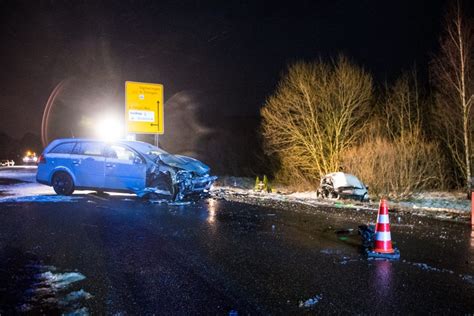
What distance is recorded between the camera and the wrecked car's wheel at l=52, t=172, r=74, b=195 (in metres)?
12.7

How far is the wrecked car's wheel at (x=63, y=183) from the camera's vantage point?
12.7 meters

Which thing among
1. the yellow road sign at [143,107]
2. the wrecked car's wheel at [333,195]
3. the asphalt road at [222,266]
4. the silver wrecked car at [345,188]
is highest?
the yellow road sign at [143,107]

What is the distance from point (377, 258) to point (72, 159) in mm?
9799

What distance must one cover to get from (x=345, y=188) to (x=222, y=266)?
9947 mm

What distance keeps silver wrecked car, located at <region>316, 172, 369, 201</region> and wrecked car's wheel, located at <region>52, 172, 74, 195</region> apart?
904 cm

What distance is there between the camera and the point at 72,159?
12.6 m

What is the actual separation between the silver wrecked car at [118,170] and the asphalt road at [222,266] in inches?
104

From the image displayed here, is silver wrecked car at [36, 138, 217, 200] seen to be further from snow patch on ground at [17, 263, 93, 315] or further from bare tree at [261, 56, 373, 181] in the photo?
bare tree at [261, 56, 373, 181]

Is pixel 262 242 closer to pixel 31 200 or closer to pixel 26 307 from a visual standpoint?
pixel 26 307

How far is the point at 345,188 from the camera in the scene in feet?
47.6

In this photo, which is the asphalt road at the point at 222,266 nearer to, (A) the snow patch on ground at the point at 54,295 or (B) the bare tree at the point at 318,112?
(A) the snow patch on ground at the point at 54,295

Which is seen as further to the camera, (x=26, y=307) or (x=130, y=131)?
(x=130, y=131)

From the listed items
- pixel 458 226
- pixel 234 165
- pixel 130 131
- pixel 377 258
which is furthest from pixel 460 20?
pixel 234 165

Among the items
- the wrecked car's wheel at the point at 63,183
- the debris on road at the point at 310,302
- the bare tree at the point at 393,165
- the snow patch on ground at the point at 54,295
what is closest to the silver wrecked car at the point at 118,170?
the wrecked car's wheel at the point at 63,183
